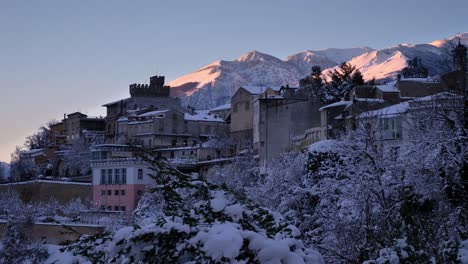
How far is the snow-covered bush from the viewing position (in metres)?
6.91

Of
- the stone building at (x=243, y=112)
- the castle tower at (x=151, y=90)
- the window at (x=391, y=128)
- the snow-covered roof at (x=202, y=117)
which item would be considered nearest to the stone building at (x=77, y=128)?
the castle tower at (x=151, y=90)

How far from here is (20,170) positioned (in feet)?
295

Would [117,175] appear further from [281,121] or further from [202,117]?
[202,117]

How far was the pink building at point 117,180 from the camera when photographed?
2457 inches

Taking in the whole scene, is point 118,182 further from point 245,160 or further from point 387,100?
point 387,100

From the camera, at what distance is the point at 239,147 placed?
67438 millimetres

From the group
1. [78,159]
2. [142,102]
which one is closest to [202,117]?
[142,102]

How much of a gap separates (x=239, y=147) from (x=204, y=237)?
6044cm

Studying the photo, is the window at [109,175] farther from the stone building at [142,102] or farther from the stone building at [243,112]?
the stone building at [142,102]

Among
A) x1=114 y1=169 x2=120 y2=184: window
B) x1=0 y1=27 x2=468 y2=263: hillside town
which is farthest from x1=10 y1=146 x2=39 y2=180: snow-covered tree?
x1=114 y1=169 x2=120 y2=184: window

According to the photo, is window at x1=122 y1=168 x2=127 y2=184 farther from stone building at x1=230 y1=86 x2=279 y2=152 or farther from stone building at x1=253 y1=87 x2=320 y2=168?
stone building at x1=253 y1=87 x2=320 y2=168

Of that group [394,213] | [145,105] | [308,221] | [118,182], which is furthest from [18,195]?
[394,213]

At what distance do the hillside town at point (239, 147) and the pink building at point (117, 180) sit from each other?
11 centimetres

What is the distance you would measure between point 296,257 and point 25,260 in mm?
32817
